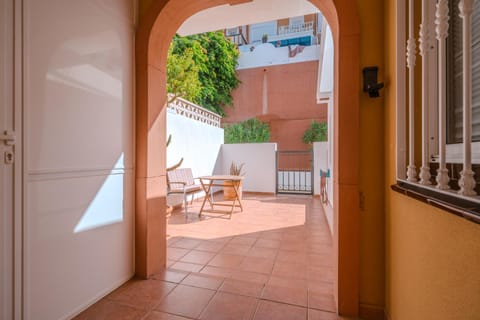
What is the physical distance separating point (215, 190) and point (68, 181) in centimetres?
549

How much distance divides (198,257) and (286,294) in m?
1.04

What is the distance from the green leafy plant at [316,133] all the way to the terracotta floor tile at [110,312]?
363 inches

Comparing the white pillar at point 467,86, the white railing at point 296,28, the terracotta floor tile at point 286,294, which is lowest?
the terracotta floor tile at point 286,294

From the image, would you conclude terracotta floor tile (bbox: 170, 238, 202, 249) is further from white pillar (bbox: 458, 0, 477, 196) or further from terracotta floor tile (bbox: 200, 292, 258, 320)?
white pillar (bbox: 458, 0, 477, 196)

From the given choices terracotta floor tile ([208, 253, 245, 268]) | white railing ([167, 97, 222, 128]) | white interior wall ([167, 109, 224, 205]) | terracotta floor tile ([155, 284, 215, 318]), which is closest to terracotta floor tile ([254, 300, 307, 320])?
terracotta floor tile ([155, 284, 215, 318])

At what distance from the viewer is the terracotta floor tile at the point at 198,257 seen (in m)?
2.32

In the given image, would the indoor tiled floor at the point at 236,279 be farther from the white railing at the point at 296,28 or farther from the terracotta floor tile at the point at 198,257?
the white railing at the point at 296,28

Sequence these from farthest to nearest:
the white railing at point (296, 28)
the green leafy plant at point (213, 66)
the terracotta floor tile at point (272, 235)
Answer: the white railing at point (296, 28), the green leafy plant at point (213, 66), the terracotta floor tile at point (272, 235)

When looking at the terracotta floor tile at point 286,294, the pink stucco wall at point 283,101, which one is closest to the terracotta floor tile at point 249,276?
the terracotta floor tile at point 286,294

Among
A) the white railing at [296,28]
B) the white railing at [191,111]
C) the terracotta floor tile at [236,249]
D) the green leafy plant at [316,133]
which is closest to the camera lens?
the terracotta floor tile at [236,249]

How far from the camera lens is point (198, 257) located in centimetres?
241

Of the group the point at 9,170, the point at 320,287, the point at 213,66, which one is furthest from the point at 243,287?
the point at 213,66

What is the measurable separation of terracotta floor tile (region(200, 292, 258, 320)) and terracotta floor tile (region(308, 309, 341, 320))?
0.38m

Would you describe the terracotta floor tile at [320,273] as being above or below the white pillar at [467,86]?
below
